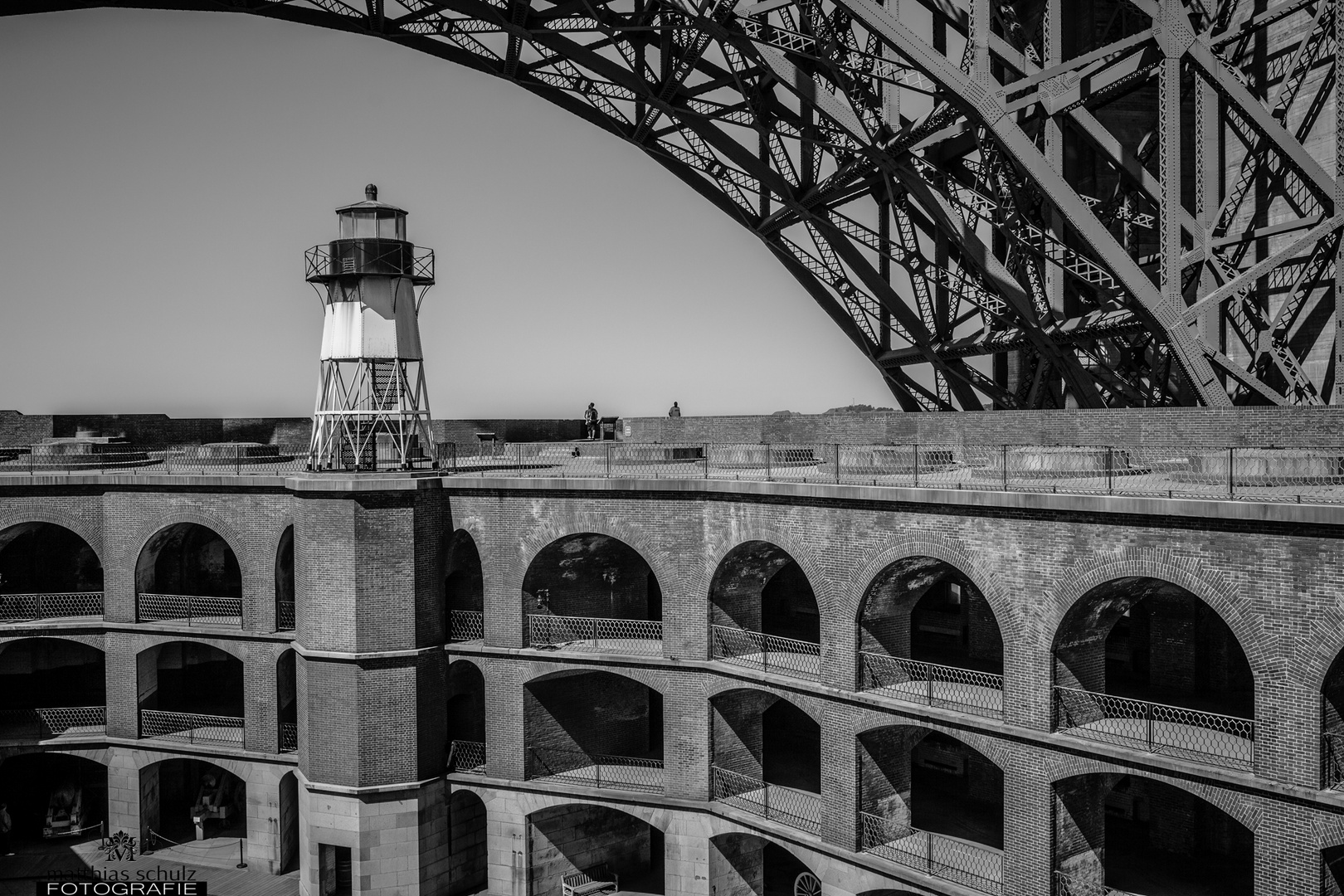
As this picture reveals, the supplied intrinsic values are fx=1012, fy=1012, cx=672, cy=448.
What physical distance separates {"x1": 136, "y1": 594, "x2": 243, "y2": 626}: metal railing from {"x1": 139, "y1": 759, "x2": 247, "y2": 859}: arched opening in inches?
152

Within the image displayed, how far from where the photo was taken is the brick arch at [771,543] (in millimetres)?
21109

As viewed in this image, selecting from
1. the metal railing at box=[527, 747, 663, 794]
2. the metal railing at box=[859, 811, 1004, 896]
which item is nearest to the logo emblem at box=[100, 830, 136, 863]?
the metal railing at box=[527, 747, 663, 794]

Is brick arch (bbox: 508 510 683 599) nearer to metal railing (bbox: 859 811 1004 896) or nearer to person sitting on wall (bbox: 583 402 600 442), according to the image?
metal railing (bbox: 859 811 1004 896)

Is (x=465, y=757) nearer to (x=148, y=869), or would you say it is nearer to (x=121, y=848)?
(x=148, y=869)

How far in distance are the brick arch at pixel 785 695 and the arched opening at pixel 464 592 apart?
6680 millimetres

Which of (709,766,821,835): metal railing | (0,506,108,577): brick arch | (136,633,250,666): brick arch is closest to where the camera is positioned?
(709,766,821,835): metal railing

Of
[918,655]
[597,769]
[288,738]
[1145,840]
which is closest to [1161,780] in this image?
[1145,840]

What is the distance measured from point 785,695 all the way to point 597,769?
232 inches

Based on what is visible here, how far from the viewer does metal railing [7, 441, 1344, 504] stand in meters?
17.3

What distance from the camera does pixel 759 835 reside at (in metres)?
22.6

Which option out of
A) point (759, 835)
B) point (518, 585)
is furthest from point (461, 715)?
point (759, 835)

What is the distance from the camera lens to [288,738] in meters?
27.6

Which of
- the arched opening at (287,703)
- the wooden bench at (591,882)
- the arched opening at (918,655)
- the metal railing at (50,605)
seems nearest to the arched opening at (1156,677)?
the arched opening at (918,655)

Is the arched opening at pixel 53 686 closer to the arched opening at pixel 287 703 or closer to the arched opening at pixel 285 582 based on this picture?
the arched opening at pixel 287 703
